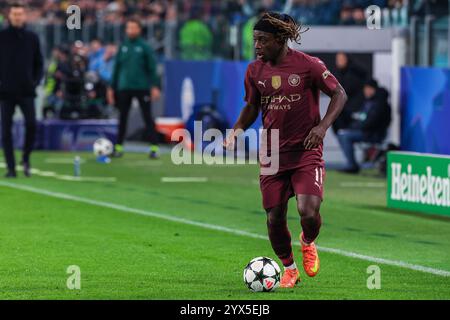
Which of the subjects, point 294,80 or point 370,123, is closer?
point 294,80

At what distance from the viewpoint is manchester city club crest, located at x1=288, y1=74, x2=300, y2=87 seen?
10.1m

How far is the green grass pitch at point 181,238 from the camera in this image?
10094 mm

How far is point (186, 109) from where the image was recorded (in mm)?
27969

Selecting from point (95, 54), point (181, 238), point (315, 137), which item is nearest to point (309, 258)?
point (315, 137)

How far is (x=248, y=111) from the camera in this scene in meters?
10.4

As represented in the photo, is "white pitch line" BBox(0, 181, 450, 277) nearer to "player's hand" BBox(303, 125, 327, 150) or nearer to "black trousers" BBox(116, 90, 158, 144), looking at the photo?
"player's hand" BBox(303, 125, 327, 150)

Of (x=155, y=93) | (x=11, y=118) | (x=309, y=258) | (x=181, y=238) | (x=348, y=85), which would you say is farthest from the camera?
(x=155, y=93)

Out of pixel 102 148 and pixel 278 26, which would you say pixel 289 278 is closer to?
pixel 278 26

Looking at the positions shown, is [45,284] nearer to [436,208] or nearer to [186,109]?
[436,208]

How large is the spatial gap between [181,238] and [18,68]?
6.72 meters

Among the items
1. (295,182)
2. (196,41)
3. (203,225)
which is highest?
(196,41)

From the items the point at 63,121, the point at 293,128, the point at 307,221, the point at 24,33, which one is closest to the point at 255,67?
the point at 293,128

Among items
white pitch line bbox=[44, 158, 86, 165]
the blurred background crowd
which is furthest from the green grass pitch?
the blurred background crowd

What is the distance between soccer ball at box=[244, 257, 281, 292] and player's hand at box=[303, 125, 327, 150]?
0.87 metres
